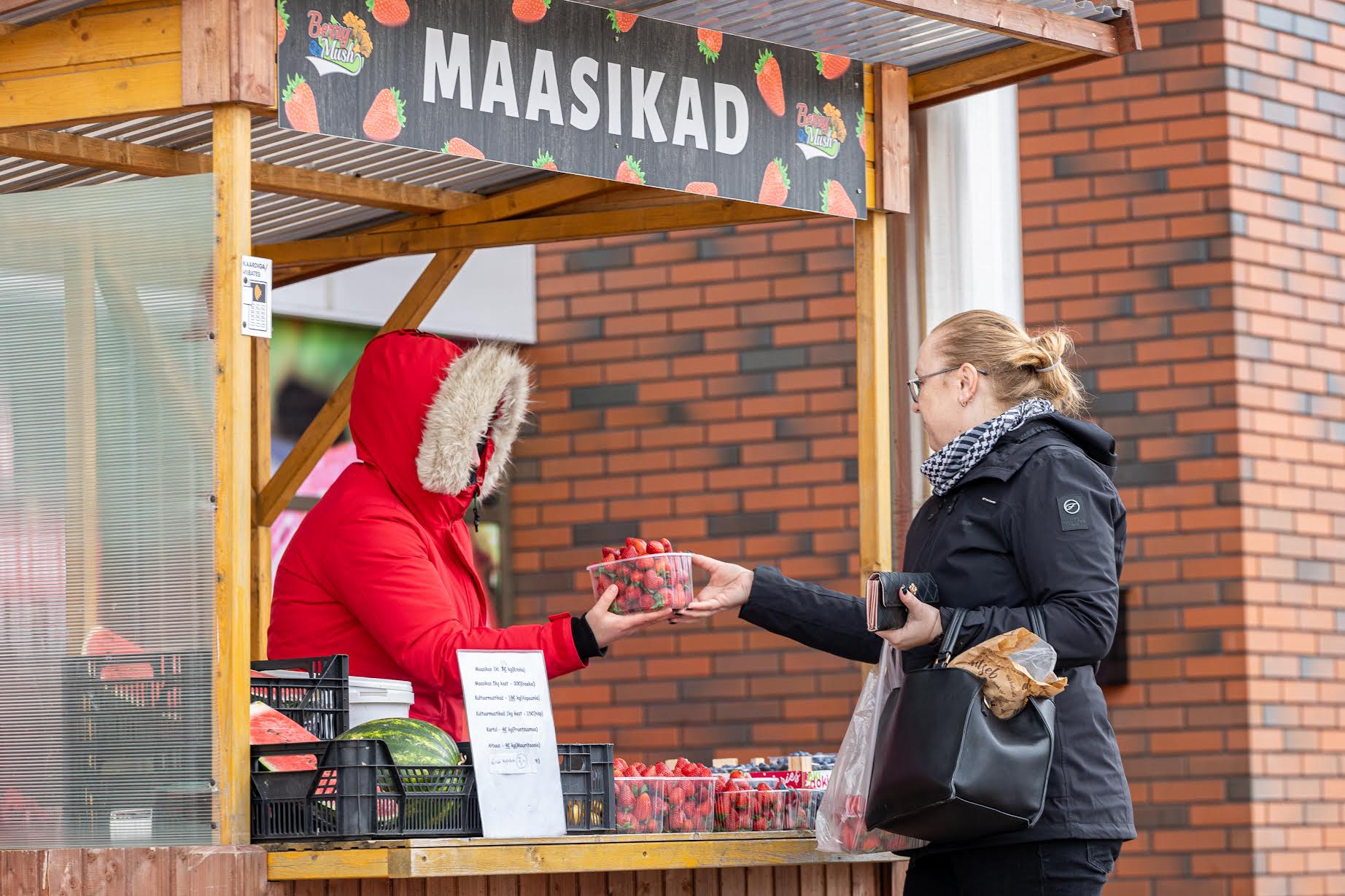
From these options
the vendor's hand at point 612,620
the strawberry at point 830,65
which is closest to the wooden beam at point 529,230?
the strawberry at point 830,65

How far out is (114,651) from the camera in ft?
13.1

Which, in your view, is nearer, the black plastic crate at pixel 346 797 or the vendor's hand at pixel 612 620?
the black plastic crate at pixel 346 797

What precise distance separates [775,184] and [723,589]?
117 centimetres

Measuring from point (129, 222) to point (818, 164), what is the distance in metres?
1.84

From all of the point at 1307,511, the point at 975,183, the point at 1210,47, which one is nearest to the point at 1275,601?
the point at 1307,511

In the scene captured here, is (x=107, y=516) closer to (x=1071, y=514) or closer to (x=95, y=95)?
(x=95, y=95)

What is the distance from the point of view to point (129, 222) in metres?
4.09

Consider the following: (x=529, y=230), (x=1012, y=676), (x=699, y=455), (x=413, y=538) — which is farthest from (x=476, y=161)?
(x=699, y=455)

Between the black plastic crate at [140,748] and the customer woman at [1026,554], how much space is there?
4.28 feet

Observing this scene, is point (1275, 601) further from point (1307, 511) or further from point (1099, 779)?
point (1099, 779)

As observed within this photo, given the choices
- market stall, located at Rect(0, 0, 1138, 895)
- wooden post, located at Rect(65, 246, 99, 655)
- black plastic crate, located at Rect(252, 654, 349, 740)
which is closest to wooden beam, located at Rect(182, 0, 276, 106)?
market stall, located at Rect(0, 0, 1138, 895)

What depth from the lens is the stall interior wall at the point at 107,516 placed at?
12.9 ft

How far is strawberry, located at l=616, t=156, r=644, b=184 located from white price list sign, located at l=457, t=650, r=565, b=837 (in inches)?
47.0

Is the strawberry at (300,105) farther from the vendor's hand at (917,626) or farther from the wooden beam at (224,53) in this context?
the vendor's hand at (917,626)
